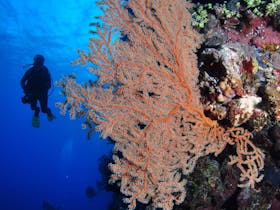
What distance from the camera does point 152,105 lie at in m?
3.49

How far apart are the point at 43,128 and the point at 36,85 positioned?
119895mm

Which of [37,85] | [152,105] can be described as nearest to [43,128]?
[37,85]

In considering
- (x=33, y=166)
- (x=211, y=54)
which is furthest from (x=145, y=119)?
(x=33, y=166)

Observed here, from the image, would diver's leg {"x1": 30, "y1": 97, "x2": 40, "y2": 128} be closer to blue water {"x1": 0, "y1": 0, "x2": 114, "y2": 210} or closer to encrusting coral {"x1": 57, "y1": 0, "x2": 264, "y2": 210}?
encrusting coral {"x1": 57, "y1": 0, "x2": 264, "y2": 210}

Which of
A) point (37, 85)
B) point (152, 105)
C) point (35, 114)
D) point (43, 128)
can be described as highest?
point (43, 128)

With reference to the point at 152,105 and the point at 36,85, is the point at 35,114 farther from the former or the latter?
the point at 152,105

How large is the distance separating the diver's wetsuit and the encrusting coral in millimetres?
8475

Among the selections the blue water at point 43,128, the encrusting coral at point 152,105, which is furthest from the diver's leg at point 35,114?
the blue water at point 43,128

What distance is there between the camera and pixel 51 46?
104 ft

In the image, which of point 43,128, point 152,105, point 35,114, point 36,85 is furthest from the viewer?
point 43,128

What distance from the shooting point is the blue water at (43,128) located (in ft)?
81.4

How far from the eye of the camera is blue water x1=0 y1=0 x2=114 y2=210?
976 inches

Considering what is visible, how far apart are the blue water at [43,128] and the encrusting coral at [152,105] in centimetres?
1895

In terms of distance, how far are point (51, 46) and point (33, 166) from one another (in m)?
70.2
